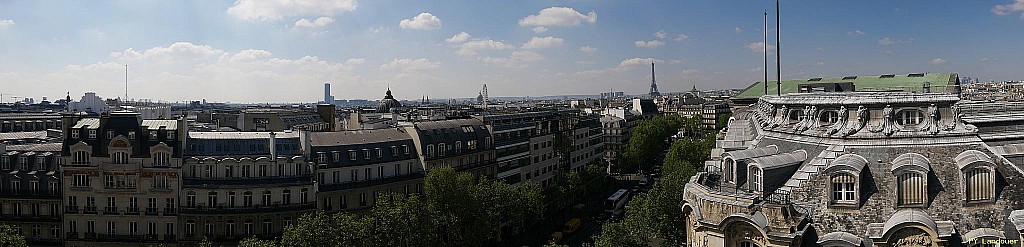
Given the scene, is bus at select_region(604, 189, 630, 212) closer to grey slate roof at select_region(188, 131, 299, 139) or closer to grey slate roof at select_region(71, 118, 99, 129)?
grey slate roof at select_region(188, 131, 299, 139)

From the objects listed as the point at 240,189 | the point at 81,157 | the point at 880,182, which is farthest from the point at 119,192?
the point at 880,182

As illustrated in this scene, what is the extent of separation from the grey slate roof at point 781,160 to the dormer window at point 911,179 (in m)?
4.68

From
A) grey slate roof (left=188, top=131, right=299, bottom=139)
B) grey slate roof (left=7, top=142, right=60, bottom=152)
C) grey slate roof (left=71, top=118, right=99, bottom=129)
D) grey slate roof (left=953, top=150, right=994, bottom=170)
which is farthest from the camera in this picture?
grey slate roof (left=7, top=142, right=60, bottom=152)

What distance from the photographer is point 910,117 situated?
37.4 metres

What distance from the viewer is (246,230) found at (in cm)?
6125

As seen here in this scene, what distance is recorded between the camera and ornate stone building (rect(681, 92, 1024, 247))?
115 feet

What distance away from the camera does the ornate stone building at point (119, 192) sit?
60250 mm

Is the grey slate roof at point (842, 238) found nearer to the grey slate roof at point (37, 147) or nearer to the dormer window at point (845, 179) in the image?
the dormer window at point (845, 179)

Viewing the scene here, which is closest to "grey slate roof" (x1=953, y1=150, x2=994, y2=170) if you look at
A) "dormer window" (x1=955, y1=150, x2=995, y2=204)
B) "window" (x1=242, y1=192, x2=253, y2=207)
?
"dormer window" (x1=955, y1=150, x2=995, y2=204)

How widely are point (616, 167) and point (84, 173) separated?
82955 millimetres

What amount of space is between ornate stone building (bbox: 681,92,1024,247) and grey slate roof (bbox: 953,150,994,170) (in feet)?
0.14

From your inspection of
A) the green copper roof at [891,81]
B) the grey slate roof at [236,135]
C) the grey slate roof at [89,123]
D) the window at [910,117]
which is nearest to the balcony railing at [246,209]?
the grey slate roof at [236,135]

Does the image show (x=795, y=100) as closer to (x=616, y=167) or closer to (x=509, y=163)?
(x=509, y=163)

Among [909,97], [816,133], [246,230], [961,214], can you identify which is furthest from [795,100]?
[246,230]
